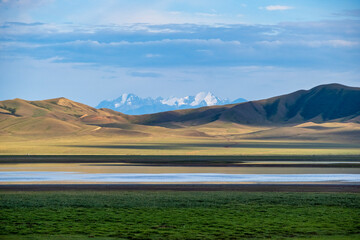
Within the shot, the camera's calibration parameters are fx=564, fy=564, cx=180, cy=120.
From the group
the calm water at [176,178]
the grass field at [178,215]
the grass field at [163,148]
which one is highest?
the grass field at [163,148]

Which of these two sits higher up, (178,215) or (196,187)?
(196,187)

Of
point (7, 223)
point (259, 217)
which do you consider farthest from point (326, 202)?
point (7, 223)

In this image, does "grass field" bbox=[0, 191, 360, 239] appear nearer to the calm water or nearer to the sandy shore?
the sandy shore

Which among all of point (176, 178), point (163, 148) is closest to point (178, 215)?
point (176, 178)

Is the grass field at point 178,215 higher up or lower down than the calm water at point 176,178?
lower down

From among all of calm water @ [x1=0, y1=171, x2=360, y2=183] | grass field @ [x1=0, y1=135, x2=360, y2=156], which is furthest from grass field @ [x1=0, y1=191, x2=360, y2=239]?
grass field @ [x1=0, y1=135, x2=360, y2=156]

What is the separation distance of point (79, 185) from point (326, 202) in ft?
60.9

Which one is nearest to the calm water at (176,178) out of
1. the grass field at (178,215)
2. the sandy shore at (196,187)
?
the sandy shore at (196,187)

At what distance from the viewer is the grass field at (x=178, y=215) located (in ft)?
74.1

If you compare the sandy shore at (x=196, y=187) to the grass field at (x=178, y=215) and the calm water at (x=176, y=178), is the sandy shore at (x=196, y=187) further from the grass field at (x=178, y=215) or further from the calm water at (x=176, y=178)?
the calm water at (x=176, y=178)

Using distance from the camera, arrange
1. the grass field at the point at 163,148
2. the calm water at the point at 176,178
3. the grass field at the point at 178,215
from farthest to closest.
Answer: the grass field at the point at 163,148 < the calm water at the point at 176,178 < the grass field at the point at 178,215

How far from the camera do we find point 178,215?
27.0 meters

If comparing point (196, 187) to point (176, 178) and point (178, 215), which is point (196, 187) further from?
point (178, 215)

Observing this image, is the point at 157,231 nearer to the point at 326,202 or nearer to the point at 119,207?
the point at 119,207
